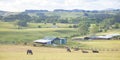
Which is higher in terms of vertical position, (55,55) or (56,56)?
(56,56)

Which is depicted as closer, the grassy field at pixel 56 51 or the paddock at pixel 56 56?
the paddock at pixel 56 56

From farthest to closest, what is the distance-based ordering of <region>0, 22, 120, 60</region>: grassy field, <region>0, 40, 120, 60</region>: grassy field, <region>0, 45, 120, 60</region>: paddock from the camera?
<region>0, 22, 120, 60</region>: grassy field < <region>0, 40, 120, 60</region>: grassy field < <region>0, 45, 120, 60</region>: paddock

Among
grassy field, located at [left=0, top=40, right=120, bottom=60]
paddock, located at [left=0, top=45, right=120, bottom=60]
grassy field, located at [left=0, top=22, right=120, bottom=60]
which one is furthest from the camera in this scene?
grassy field, located at [left=0, top=22, right=120, bottom=60]

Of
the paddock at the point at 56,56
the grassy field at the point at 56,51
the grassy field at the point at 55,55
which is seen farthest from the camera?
the grassy field at the point at 56,51

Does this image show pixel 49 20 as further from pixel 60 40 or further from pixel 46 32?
pixel 60 40

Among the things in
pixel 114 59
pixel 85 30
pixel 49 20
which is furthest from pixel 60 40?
pixel 49 20

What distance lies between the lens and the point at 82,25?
120m

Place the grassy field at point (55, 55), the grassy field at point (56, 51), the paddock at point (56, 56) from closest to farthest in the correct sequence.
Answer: the paddock at point (56, 56) < the grassy field at point (55, 55) < the grassy field at point (56, 51)

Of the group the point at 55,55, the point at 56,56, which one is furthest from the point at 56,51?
the point at 56,56

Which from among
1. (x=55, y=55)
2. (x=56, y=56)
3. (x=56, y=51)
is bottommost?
(x=56, y=51)

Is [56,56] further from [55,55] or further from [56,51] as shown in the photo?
[56,51]

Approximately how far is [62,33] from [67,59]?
3335 inches

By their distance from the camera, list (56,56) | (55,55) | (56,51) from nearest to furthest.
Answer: (56,56) → (55,55) → (56,51)

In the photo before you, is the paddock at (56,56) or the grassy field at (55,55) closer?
the paddock at (56,56)
